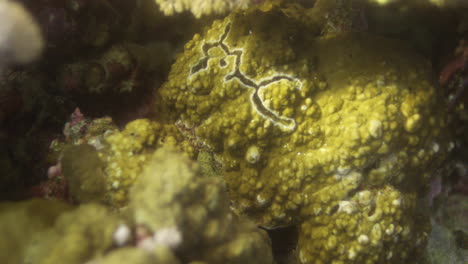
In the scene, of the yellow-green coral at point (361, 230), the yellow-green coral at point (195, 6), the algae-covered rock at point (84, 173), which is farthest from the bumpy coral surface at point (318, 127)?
the algae-covered rock at point (84, 173)

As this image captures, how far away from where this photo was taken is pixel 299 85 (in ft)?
9.00

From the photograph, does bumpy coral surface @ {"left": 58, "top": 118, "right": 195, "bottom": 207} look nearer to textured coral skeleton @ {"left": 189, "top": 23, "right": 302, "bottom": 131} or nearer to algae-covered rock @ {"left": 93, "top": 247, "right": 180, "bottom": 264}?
textured coral skeleton @ {"left": 189, "top": 23, "right": 302, "bottom": 131}

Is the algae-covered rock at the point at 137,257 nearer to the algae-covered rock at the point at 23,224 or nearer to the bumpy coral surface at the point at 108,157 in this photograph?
the algae-covered rock at the point at 23,224

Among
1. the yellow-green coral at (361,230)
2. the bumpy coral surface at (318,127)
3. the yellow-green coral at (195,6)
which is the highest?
the yellow-green coral at (195,6)

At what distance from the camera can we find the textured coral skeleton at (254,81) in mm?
2695

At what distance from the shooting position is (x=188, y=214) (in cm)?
191

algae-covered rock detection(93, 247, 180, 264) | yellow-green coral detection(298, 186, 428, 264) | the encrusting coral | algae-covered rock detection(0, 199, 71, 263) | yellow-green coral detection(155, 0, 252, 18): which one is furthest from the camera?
yellow-green coral detection(155, 0, 252, 18)

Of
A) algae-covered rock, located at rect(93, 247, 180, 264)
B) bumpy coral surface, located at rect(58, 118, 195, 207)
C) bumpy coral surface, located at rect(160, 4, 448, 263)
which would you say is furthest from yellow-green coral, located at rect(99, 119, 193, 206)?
algae-covered rock, located at rect(93, 247, 180, 264)

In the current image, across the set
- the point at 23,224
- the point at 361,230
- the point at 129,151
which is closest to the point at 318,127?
the point at 361,230

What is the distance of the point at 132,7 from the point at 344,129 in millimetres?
2179

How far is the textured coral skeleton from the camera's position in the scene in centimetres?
270

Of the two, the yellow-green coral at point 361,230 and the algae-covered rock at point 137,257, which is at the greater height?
the algae-covered rock at point 137,257

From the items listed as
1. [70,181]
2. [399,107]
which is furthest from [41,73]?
[399,107]

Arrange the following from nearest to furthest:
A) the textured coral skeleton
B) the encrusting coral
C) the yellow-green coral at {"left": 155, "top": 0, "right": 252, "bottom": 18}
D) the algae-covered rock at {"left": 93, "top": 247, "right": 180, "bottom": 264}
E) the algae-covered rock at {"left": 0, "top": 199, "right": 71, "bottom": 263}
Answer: the algae-covered rock at {"left": 93, "top": 247, "right": 180, "bottom": 264} < the encrusting coral < the algae-covered rock at {"left": 0, "top": 199, "right": 71, "bottom": 263} < the textured coral skeleton < the yellow-green coral at {"left": 155, "top": 0, "right": 252, "bottom": 18}
